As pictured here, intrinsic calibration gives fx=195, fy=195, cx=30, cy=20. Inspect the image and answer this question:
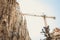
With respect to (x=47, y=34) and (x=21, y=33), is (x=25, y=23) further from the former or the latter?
(x=47, y=34)

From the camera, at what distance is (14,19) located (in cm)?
6284

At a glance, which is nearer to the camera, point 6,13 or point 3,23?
point 3,23

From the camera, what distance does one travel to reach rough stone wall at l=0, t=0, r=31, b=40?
182 ft

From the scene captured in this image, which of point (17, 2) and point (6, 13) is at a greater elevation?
point (17, 2)

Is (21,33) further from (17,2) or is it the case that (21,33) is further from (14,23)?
(17,2)

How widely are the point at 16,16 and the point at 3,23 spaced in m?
9.87

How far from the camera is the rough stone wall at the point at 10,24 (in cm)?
5558

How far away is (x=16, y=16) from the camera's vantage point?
6569 cm

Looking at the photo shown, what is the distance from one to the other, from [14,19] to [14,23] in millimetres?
2111

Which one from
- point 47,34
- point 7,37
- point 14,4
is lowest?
point 7,37

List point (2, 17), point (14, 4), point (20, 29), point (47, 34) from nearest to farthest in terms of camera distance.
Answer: point (47, 34) < point (2, 17) < point (20, 29) < point (14, 4)

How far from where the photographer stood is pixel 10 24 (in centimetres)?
Answer: 5888

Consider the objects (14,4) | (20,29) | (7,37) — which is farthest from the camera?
(14,4)

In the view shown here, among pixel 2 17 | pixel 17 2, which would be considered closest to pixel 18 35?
pixel 2 17
